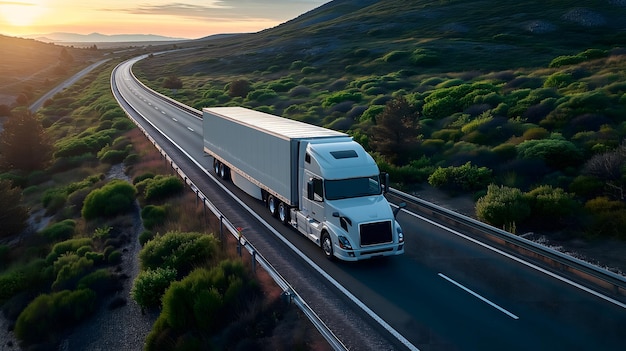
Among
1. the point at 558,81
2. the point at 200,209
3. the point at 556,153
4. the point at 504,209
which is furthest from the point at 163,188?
the point at 558,81

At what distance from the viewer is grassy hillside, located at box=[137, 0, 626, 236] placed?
21422 mm

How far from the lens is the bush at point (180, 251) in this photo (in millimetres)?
16156

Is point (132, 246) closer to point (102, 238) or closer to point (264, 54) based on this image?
point (102, 238)

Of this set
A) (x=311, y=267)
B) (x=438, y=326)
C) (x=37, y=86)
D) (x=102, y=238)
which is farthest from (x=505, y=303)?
(x=37, y=86)

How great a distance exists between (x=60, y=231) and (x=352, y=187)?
1427cm

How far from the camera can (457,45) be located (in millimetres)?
81938

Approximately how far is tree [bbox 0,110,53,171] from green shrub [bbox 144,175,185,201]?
734 inches

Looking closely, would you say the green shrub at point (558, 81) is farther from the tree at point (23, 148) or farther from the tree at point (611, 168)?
the tree at point (23, 148)

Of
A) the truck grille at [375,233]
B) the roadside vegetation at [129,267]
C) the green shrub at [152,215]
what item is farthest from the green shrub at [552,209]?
the green shrub at [152,215]

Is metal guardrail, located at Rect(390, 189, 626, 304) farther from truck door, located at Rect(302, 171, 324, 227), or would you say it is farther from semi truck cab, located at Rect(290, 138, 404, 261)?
truck door, located at Rect(302, 171, 324, 227)

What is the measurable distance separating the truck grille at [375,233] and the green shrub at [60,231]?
14.4m

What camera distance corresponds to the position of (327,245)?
15.4 m

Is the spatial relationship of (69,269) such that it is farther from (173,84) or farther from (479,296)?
(173,84)

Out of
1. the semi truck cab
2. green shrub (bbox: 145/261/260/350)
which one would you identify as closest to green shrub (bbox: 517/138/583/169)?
the semi truck cab
